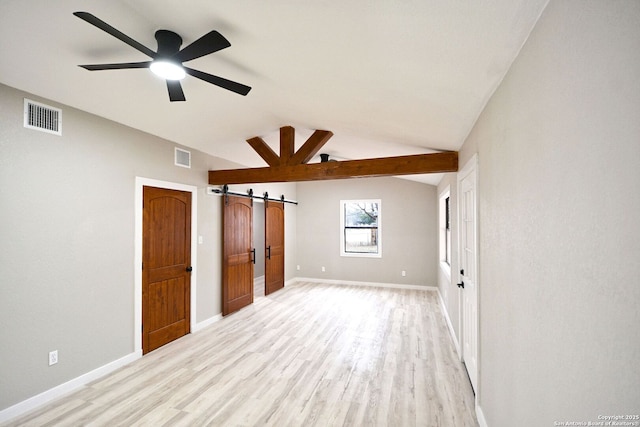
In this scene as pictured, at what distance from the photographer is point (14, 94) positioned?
2.42m

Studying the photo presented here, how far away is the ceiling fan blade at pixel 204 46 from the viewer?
5.08 ft

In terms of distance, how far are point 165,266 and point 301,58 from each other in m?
3.24

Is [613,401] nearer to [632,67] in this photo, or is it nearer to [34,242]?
[632,67]

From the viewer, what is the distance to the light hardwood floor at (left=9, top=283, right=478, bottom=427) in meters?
2.39

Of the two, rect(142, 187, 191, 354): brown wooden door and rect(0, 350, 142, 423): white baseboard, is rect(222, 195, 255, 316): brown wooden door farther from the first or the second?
rect(0, 350, 142, 423): white baseboard

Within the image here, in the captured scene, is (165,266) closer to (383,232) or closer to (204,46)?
(204,46)

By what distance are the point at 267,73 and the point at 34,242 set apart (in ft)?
8.31

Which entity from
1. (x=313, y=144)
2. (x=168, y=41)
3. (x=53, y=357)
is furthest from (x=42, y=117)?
(x=313, y=144)

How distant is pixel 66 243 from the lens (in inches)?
109

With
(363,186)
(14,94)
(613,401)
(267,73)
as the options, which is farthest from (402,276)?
(14,94)

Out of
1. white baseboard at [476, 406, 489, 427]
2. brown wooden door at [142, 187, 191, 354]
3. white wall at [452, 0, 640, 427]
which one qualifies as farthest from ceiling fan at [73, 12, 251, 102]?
white baseboard at [476, 406, 489, 427]

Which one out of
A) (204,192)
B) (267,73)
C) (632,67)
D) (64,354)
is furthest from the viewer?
(204,192)

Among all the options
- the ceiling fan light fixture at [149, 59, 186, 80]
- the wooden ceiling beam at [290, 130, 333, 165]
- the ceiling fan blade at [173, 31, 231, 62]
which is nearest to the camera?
the ceiling fan blade at [173, 31, 231, 62]

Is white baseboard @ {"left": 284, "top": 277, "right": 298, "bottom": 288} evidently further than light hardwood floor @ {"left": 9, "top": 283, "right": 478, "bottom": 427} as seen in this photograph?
Yes
